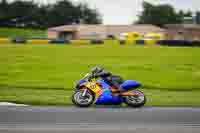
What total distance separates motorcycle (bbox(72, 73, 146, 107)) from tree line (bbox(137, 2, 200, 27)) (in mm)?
112014

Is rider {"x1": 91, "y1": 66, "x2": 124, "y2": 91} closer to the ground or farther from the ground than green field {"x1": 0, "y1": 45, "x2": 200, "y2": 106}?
farther from the ground

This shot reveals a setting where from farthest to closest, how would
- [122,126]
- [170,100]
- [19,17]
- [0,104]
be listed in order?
[19,17], [170,100], [0,104], [122,126]

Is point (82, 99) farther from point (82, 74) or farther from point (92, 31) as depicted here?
point (92, 31)

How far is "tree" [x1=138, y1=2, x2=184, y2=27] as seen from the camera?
12776 cm

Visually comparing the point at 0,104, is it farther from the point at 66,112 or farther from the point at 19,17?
the point at 19,17

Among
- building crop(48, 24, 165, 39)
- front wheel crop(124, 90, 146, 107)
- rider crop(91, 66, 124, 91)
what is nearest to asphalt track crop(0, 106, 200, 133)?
front wheel crop(124, 90, 146, 107)

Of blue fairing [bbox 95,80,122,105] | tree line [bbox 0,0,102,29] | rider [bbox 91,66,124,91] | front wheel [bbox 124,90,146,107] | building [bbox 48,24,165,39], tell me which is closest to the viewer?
front wheel [bbox 124,90,146,107]

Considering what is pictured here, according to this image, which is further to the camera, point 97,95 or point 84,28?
point 84,28

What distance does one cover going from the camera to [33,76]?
24.2 m

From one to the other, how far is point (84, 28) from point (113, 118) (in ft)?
265

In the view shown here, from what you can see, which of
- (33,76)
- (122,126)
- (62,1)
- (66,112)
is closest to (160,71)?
(33,76)

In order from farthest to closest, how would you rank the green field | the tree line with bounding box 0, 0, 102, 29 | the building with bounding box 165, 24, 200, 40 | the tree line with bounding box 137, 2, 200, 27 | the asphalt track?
the tree line with bounding box 137, 2, 200, 27, the tree line with bounding box 0, 0, 102, 29, the building with bounding box 165, 24, 200, 40, the green field, the asphalt track

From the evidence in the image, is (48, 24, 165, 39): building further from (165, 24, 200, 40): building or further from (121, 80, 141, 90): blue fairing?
(121, 80, 141, 90): blue fairing

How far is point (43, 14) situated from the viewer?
11575 centimetres
